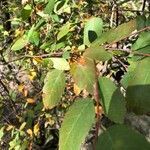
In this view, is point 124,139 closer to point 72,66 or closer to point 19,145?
point 72,66

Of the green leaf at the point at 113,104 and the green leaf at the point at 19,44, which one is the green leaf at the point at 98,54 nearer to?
the green leaf at the point at 113,104

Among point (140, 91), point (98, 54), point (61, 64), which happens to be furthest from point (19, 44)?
point (140, 91)

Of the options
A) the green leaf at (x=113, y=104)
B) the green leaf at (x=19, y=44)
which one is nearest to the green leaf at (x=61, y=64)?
the green leaf at (x=113, y=104)

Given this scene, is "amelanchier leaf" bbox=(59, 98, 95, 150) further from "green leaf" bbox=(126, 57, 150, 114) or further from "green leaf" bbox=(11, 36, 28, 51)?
"green leaf" bbox=(11, 36, 28, 51)

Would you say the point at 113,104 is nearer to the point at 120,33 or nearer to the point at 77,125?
the point at 77,125

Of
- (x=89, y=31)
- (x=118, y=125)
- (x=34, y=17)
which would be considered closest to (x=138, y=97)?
(x=118, y=125)

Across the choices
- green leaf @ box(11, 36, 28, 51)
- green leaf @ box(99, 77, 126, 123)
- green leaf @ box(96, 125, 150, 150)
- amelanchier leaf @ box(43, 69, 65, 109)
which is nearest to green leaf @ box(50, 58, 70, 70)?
amelanchier leaf @ box(43, 69, 65, 109)
